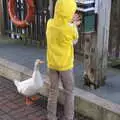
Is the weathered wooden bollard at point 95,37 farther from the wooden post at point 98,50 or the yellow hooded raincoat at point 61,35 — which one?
the yellow hooded raincoat at point 61,35

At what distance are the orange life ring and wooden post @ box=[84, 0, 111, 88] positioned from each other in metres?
2.24

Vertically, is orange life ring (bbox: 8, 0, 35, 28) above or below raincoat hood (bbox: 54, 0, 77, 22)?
below

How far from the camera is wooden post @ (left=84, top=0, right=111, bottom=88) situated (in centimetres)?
511

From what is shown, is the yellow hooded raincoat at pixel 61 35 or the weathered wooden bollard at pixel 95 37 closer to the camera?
the yellow hooded raincoat at pixel 61 35

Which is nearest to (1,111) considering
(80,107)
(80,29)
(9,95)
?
(9,95)

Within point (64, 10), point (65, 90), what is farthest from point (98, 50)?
point (64, 10)

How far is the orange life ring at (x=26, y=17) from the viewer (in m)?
7.18

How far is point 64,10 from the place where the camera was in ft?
14.0

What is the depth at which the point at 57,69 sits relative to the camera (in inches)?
177

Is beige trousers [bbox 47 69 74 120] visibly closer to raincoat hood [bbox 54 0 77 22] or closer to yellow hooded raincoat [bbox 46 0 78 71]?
yellow hooded raincoat [bbox 46 0 78 71]

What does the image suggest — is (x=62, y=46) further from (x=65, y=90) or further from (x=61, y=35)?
(x=65, y=90)

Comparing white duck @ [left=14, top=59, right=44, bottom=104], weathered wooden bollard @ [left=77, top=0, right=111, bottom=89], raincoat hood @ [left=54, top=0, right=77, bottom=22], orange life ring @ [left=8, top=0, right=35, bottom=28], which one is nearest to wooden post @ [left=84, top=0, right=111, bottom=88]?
weathered wooden bollard @ [left=77, top=0, right=111, bottom=89]

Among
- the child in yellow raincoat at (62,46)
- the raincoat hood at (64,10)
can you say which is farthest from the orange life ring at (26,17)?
the raincoat hood at (64,10)

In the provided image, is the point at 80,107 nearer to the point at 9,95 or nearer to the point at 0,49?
the point at 9,95
